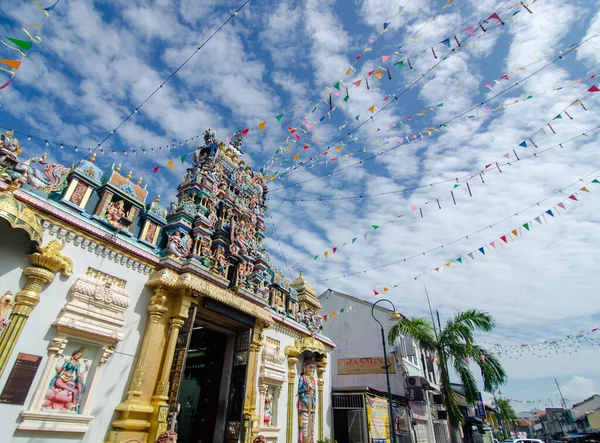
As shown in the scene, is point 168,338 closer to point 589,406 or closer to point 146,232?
point 146,232

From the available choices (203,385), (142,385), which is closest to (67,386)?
(142,385)

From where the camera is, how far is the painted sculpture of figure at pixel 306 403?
14.5m

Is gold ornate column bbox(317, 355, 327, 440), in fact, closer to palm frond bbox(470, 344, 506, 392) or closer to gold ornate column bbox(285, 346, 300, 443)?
gold ornate column bbox(285, 346, 300, 443)

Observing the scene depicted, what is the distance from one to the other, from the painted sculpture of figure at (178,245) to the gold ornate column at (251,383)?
415 cm

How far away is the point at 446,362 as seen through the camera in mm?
18328

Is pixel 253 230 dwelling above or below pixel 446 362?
above

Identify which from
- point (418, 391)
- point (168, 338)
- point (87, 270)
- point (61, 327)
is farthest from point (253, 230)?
point (418, 391)

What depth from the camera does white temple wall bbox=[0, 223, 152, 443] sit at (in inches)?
288

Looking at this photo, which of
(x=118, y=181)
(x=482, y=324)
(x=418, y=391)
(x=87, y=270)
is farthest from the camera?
(x=418, y=391)

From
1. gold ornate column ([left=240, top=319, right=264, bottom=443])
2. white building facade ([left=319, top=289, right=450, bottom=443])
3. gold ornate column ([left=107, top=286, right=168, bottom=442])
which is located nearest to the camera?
gold ornate column ([left=107, top=286, right=168, bottom=442])

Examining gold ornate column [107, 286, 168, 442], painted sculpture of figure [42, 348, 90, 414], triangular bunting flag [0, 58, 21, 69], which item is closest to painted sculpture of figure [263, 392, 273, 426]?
gold ornate column [107, 286, 168, 442]

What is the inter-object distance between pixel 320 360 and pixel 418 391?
337 inches

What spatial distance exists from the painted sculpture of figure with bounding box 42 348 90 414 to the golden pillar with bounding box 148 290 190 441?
188 cm

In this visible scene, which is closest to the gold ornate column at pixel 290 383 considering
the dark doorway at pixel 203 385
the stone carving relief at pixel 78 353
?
the dark doorway at pixel 203 385
